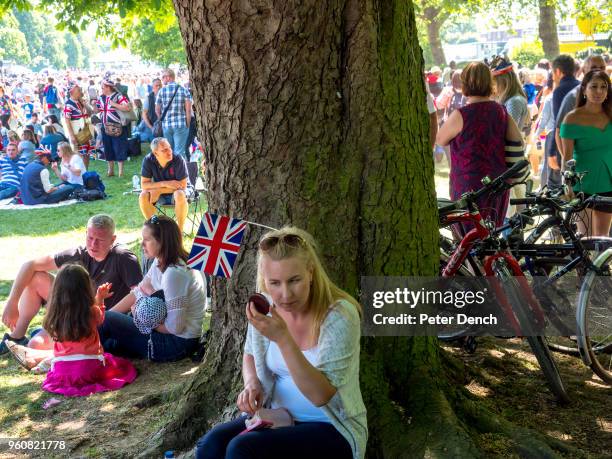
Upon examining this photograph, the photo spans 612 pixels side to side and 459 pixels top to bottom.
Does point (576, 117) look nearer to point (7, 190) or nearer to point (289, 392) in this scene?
point (289, 392)

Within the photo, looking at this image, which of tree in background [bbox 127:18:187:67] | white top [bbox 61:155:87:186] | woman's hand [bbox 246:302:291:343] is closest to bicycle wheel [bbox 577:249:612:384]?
woman's hand [bbox 246:302:291:343]

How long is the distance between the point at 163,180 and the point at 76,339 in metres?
4.66

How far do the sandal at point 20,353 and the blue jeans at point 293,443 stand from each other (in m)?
3.46

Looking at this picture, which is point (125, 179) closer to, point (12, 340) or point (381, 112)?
point (12, 340)

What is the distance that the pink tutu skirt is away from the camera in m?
5.37

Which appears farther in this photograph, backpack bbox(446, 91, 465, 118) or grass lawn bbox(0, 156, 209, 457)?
backpack bbox(446, 91, 465, 118)

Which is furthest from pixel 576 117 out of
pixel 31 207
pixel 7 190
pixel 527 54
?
pixel 527 54

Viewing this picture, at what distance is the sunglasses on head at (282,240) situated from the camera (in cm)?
308

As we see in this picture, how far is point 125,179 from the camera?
53.7ft

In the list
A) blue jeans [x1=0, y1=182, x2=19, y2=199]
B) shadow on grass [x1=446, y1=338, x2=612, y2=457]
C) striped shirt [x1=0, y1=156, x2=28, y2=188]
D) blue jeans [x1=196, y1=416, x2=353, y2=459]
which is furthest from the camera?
striped shirt [x1=0, y1=156, x2=28, y2=188]

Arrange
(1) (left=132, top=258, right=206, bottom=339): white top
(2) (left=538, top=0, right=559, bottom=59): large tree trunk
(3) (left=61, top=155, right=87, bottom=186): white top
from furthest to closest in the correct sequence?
(2) (left=538, top=0, right=559, bottom=59): large tree trunk
(3) (left=61, top=155, right=87, bottom=186): white top
(1) (left=132, top=258, right=206, bottom=339): white top

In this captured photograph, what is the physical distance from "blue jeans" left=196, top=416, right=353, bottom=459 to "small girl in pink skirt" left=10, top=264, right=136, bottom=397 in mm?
2640

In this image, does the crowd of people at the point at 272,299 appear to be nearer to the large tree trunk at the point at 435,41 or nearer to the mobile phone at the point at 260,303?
the mobile phone at the point at 260,303

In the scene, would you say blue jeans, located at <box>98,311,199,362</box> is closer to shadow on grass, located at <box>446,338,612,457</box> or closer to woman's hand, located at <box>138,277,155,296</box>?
woman's hand, located at <box>138,277,155,296</box>
